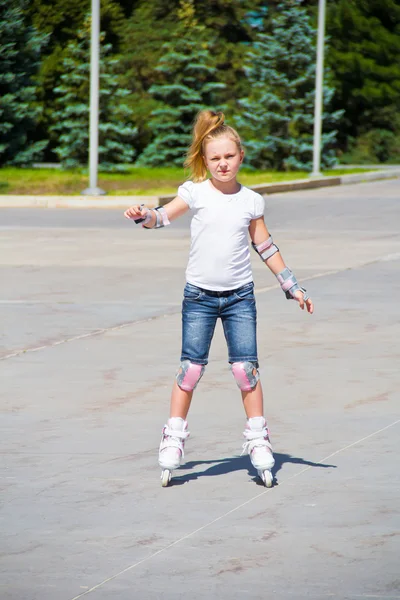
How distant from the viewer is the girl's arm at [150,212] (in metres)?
5.99

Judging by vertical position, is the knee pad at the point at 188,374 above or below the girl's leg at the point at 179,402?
above

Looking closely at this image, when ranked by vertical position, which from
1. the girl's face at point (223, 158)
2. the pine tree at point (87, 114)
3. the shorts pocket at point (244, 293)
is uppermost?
the girl's face at point (223, 158)

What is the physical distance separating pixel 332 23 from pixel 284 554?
157 feet

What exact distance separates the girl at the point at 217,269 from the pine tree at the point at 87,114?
31.8m

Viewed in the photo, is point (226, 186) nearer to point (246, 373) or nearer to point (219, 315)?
point (219, 315)

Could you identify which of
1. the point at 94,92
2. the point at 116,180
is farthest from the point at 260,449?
the point at 116,180

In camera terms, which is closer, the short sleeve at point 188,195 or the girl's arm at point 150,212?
the girl's arm at point 150,212

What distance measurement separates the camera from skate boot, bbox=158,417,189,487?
602 centimetres

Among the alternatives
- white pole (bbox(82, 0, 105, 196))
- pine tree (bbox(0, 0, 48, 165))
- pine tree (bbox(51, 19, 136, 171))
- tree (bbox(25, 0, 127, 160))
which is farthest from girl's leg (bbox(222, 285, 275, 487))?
tree (bbox(25, 0, 127, 160))

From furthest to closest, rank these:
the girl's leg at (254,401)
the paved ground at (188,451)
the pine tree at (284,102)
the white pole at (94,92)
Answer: the pine tree at (284,102) → the white pole at (94,92) → the girl's leg at (254,401) → the paved ground at (188,451)

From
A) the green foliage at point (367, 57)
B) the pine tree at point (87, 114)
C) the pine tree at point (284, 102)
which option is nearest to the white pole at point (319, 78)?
the pine tree at point (284, 102)

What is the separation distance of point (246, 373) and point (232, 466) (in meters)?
0.54

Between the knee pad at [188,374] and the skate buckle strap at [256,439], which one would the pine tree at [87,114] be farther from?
the skate buckle strap at [256,439]

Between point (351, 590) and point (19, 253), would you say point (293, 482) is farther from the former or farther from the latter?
point (19, 253)
